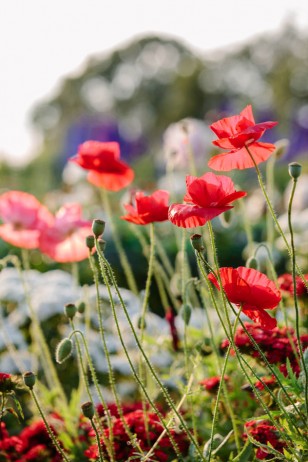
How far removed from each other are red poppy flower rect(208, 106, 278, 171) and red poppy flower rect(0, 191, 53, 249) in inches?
38.1

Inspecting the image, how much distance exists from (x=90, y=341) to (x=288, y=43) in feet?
82.1

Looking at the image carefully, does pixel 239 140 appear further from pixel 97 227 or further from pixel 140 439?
pixel 140 439

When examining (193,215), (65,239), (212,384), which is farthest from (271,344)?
(65,239)

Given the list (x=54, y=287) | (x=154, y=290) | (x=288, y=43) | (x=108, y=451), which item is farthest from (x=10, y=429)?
(x=288, y=43)

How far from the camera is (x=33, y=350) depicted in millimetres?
2896

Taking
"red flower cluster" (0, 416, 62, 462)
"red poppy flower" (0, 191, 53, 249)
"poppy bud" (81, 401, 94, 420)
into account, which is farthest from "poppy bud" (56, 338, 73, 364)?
"red poppy flower" (0, 191, 53, 249)

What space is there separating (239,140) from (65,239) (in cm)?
100

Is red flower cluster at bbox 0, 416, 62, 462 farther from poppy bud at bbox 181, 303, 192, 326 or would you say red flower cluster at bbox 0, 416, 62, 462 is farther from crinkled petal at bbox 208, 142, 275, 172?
crinkled petal at bbox 208, 142, 275, 172

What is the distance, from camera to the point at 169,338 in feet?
7.88

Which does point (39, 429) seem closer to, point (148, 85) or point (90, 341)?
point (90, 341)

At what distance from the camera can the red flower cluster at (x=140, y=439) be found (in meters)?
1.67

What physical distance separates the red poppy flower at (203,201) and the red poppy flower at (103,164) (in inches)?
26.2

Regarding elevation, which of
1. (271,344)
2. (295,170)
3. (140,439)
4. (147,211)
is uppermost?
(295,170)

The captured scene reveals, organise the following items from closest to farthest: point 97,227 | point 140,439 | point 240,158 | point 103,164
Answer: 1. point 97,227
2. point 240,158
3. point 140,439
4. point 103,164
